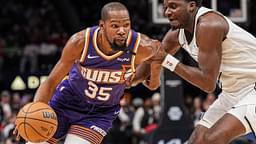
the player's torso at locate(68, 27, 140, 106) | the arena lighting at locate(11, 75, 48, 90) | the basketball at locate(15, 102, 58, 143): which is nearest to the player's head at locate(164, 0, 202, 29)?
the player's torso at locate(68, 27, 140, 106)

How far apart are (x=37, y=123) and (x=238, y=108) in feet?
5.16

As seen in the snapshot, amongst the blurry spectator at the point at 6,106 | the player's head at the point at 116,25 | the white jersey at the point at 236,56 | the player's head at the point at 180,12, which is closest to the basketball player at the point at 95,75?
the player's head at the point at 116,25

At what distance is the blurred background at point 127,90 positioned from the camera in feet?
31.5

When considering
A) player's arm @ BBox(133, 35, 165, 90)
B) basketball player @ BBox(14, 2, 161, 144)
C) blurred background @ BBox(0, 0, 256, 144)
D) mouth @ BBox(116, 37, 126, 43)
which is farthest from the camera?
blurred background @ BBox(0, 0, 256, 144)

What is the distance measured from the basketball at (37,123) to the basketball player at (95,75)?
154mm

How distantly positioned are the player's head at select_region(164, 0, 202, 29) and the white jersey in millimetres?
60

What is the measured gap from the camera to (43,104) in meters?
5.26

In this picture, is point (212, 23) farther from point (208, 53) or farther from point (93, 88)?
point (93, 88)

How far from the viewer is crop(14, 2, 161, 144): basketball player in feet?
17.3

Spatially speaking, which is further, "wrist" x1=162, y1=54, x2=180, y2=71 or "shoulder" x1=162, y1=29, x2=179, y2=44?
"shoulder" x1=162, y1=29, x2=179, y2=44

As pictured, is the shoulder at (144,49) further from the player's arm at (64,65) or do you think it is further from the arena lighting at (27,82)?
the arena lighting at (27,82)

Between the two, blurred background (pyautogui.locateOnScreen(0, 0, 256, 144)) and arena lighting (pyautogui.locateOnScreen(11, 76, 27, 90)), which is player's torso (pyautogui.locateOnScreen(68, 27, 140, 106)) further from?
arena lighting (pyautogui.locateOnScreen(11, 76, 27, 90))

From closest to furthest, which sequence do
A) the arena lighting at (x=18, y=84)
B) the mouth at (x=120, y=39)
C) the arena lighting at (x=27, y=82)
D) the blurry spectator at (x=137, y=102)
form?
the mouth at (x=120, y=39) < the arena lighting at (x=27, y=82) < the arena lighting at (x=18, y=84) < the blurry spectator at (x=137, y=102)

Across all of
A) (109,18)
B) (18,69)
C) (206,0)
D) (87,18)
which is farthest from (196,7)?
(87,18)
